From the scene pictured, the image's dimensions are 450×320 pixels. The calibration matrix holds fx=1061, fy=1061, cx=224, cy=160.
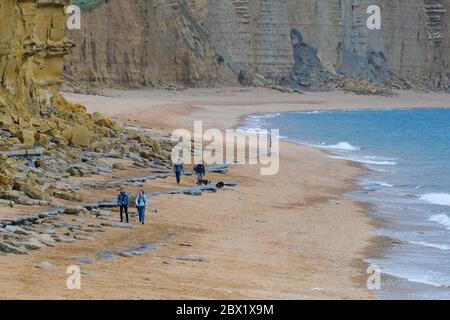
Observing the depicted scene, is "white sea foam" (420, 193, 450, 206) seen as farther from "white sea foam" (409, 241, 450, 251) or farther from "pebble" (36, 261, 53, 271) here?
"pebble" (36, 261, 53, 271)

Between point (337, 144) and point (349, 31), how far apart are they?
43428 millimetres

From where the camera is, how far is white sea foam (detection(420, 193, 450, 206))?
23369mm

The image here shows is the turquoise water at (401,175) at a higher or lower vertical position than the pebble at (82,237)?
lower

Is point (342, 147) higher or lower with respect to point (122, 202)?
lower

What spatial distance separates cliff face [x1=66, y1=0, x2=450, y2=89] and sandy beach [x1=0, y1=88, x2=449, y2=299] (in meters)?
33.8

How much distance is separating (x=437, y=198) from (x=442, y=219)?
3.71 m

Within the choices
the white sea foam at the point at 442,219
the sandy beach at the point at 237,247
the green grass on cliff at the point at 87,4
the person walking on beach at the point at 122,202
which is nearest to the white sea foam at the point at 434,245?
the sandy beach at the point at 237,247

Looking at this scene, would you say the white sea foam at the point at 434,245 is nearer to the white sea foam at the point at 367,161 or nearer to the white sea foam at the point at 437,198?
the white sea foam at the point at 437,198

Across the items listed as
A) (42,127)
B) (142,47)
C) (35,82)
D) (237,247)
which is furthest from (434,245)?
(142,47)

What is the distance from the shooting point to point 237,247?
51.9 feet

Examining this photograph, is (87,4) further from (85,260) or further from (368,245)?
(85,260)

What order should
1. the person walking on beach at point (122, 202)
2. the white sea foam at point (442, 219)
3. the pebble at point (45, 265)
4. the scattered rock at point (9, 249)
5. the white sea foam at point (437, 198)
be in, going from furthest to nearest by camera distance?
the white sea foam at point (437, 198)
the white sea foam at point (442, 219)
the person walking on beach at point (122, 202)
the scattered rock at point (9, 249)
the pebble at point (45, 265)

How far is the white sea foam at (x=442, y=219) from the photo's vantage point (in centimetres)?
1983

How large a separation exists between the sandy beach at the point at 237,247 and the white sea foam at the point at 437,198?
77.1 inches
